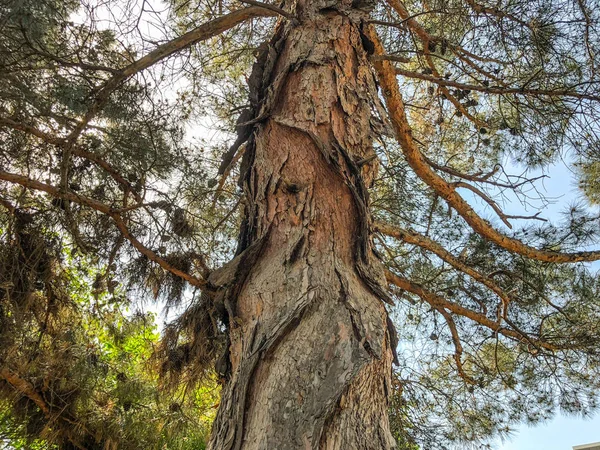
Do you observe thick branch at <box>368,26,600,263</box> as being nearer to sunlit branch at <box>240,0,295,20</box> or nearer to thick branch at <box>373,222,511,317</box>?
thick branch at <box>373,222,511,317</box>

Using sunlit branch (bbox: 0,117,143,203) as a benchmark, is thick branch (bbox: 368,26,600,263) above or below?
above

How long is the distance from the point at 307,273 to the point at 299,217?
203 millimetres

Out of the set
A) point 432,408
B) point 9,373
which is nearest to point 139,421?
point 9,373

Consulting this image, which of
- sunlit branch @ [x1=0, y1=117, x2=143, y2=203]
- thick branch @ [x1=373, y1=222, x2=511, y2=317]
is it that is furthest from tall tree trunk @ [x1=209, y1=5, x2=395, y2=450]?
thick branch @ [x1=373, y1=222, x2=511, y2=317]

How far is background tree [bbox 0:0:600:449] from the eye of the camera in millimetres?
1233

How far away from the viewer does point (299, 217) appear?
4.73 feet

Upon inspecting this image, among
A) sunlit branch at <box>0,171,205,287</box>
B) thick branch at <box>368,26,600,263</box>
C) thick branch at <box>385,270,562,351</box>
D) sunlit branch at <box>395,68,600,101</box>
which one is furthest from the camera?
thick branch at <box>385,270,562,351</box>

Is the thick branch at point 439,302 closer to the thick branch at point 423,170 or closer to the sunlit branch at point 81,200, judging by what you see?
the thick branch at point 423,170

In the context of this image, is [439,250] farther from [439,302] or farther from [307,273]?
[307,273]

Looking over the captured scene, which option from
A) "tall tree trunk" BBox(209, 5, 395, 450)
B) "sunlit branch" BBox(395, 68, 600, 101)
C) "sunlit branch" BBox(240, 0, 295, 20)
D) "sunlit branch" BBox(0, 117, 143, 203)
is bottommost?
"tall tree trunk" BBox(209, 5, 395, 450)

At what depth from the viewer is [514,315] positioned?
3.36m

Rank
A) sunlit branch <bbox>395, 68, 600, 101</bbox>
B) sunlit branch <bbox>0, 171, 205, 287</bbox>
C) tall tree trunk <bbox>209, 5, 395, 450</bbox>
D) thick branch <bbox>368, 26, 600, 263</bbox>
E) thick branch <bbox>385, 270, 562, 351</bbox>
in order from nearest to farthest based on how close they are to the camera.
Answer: tall tree trunk <bbox>209, 5, 395, 450</bbox> < sunlit branch <bbox>0, 171, 205, 287</bbox> < sunlit branch <bbox>395, 68, 600, 101</bbox> < thick branch <bbox>368, 26, 600, 263</bbox> < thick branch <bbox>385, 270, 562, 351</bbox>

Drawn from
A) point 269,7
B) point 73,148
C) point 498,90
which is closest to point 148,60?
point 269,7

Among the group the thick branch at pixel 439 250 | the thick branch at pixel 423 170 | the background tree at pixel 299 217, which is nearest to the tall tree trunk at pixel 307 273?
the background tree at pixel 299 217
